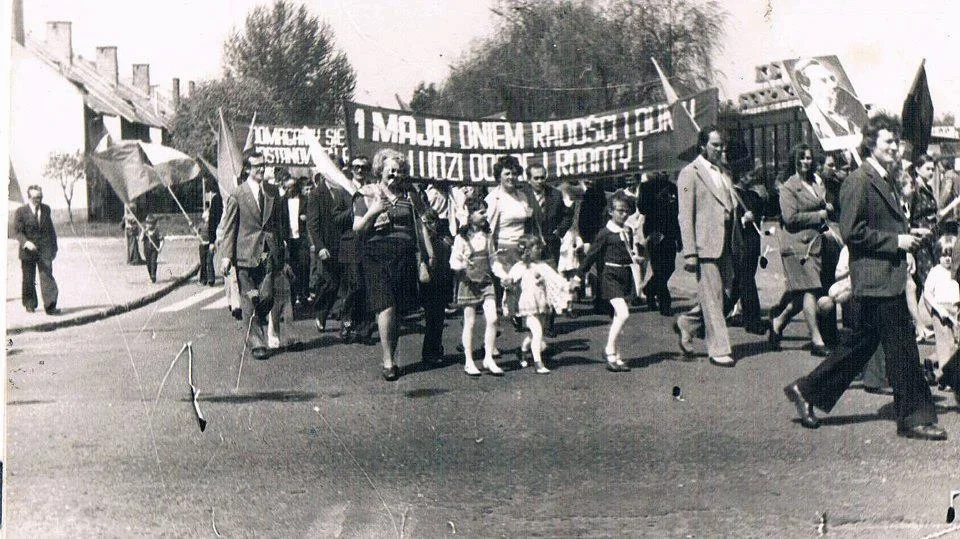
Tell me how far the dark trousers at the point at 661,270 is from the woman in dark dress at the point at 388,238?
145 inches

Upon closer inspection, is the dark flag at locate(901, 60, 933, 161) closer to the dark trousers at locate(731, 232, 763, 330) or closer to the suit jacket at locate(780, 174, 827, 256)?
the suit jacket at locate(780, 174, 827, 256)

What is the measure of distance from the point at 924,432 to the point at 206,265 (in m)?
9.94

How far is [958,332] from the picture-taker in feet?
24.3

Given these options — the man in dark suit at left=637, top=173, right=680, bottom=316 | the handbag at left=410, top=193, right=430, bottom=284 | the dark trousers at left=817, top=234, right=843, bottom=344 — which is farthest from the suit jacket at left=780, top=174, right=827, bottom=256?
the handbag at left=410, top=193, right=430, bottom=284

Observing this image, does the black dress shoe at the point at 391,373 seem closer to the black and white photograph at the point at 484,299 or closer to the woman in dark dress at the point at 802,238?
the black and white photograph at the point at 484,299

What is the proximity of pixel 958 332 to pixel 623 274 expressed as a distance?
260cm

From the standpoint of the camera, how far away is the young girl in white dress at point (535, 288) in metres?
8.88

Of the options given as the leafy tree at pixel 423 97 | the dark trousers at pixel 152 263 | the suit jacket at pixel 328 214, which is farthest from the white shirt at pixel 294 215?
the leafy tree at pixel 423 97

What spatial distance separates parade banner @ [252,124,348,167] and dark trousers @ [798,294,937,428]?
438 centimetres

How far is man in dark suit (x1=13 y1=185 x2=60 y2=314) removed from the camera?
6.77 metres

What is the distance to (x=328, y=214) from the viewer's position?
33.5 feet

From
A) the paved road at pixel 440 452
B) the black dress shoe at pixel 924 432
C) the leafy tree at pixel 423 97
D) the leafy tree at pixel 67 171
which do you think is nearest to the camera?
the paved road at pixel 440 452

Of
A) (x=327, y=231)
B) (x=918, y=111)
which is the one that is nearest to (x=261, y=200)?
(x=327, y=231)

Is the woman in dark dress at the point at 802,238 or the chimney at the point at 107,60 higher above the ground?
the chimney at the point at 107,60
